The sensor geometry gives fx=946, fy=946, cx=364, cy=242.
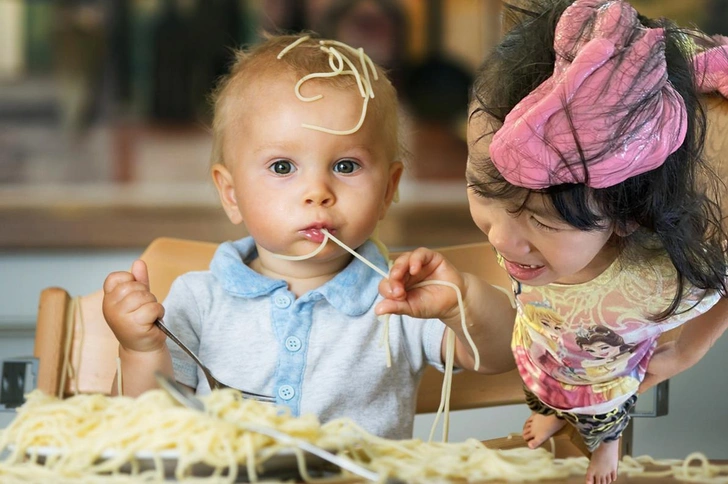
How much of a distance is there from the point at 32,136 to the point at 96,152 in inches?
8.2

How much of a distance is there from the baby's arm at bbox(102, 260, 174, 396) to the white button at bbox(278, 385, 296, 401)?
0.46 feet

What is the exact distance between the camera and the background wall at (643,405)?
2.29 meters

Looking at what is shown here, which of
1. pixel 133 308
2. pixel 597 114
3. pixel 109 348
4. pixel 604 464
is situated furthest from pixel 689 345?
pixel 109 348

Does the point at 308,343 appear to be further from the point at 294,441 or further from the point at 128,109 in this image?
the point at 128,109

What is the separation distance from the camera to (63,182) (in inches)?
122

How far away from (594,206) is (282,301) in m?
0.51

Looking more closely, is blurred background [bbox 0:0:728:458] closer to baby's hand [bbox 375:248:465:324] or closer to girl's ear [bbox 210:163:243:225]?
girl's ear [bbox 210:163:243:225]

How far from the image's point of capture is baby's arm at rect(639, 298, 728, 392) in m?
1.04

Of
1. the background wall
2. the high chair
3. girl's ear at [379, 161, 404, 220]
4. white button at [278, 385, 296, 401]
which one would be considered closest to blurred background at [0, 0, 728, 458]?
the background wall

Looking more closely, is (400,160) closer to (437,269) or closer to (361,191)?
(361,191)

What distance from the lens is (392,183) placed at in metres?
1.26

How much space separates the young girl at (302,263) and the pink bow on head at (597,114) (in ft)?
1.30

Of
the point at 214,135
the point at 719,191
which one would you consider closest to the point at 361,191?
the point at 214,135

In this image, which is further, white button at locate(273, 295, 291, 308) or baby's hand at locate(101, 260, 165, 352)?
white button at locate(273, 295, 291, 308)
